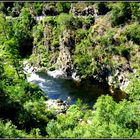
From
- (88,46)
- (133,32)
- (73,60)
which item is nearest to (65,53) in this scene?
(73,60)

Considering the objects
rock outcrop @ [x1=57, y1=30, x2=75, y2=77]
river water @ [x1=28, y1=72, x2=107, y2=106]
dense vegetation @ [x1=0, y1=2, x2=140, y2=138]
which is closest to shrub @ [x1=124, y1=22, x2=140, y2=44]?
dense vegetation @ [x1=0, y1=2, x2=140, y2=138]

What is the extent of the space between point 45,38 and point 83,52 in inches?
577

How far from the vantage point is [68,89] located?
262 feet

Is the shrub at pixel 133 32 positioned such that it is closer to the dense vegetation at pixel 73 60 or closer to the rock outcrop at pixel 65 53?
the dense vegetation at pixel 73 60

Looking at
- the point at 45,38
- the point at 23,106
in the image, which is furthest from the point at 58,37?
the point at 23,106

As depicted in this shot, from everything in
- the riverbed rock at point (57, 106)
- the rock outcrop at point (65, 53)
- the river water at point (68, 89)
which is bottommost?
the riverbed rock at point (57, 106)

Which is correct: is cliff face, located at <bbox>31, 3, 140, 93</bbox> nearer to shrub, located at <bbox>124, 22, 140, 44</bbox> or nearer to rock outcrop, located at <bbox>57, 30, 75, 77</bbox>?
rock outcrop, located at <bbox>57, 30, 75, 77</bbox>

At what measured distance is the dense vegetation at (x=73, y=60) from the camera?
46219mm

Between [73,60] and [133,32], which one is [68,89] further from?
[133,32]

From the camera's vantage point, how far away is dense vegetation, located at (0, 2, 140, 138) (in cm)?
4622

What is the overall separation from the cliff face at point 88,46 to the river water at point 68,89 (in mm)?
3548

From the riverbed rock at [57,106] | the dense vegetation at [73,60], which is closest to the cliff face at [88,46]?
the dense vegetation at [73,60]

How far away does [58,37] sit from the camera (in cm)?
9662

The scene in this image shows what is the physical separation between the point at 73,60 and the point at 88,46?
4698 mm
